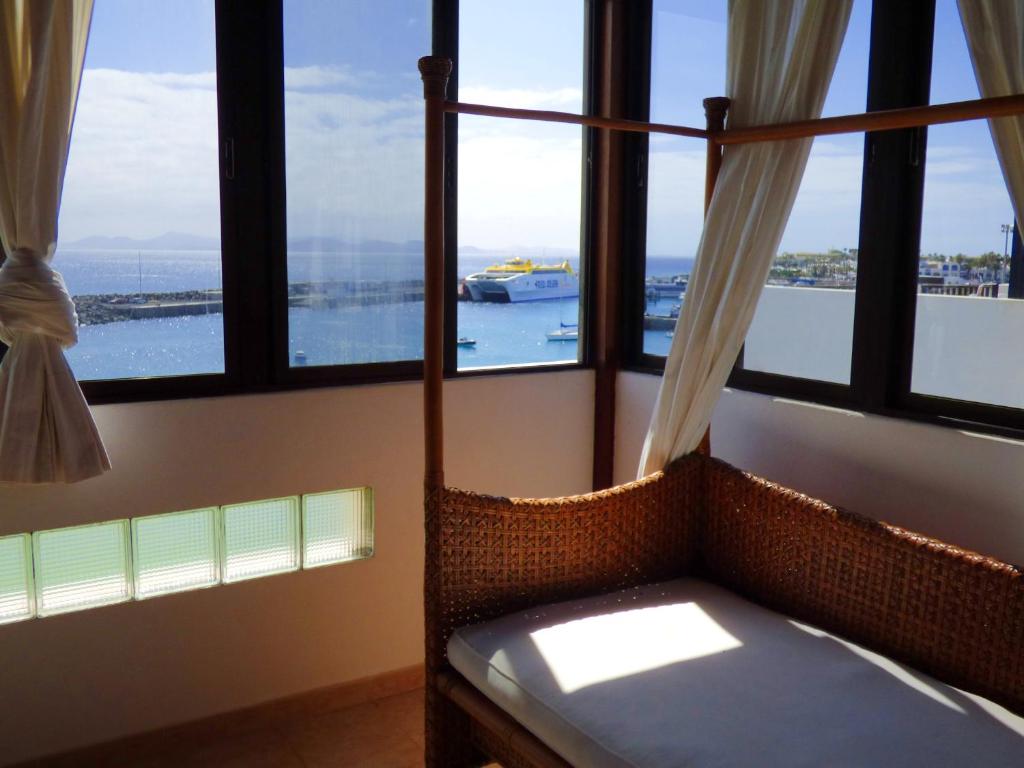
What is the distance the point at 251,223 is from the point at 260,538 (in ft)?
2.70

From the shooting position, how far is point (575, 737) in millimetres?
1549

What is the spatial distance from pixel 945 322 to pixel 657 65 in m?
1.25

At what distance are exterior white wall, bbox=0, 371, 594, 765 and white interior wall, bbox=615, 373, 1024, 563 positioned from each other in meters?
0.71

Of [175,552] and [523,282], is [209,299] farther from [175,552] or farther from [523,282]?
[523,282]

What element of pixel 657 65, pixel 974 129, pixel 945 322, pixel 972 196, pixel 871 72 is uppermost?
pixel 657 65

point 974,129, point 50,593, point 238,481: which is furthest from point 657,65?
point 50,593

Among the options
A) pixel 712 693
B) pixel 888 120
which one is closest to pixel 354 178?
pixel 888 120

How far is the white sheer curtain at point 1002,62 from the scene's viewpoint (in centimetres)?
161

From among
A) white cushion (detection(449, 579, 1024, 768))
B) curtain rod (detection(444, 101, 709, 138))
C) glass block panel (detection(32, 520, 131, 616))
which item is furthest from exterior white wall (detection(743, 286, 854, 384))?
glass block panel (detection(32, 520, 131, 616))

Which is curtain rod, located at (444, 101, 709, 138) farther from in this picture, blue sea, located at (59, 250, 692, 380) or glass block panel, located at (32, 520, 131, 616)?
glass block panel, located at (32, 520, 131, 616)

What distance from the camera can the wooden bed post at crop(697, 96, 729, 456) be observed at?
219cm

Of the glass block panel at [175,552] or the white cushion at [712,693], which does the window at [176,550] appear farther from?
the white cushion at [712,693]

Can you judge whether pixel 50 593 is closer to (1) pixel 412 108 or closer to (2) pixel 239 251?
(2) pixel 239 251

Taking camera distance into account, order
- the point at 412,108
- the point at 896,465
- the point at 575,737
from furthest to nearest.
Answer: the point at 412,108 < the point at 896,465 < the point at 575,737
